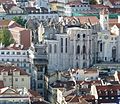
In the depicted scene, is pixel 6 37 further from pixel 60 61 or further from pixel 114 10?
pixel 114 10

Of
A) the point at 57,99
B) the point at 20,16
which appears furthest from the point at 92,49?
the point at 20,16

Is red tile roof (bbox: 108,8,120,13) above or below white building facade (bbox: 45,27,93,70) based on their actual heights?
below

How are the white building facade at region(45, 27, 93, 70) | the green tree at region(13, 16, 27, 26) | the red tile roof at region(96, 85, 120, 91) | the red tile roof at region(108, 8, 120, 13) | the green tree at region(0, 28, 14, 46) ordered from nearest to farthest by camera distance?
1. the red tile roof at region(96, 85, 120, 91)
2. the white building facade at region(45, 27, 93, 70)
3. the green tree at region(0, 28, 14, 46)
4. the green tree at region(13, 16, 27, 26)
5. the red tile roof at region(108, 8, 120, 13)

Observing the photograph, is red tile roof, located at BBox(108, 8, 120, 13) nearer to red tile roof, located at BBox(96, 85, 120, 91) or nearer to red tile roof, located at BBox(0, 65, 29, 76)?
red tile roof, located at BBox(0, 65, 29, 76)

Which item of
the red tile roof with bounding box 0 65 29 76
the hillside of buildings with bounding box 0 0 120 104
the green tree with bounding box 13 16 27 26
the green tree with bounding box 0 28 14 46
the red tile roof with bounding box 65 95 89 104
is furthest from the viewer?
the green tree with bounding box 13 16 27 26

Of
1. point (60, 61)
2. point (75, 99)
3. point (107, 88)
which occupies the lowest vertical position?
point (60, 61)

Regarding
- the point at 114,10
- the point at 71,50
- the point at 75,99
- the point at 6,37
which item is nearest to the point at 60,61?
the point at 71,50

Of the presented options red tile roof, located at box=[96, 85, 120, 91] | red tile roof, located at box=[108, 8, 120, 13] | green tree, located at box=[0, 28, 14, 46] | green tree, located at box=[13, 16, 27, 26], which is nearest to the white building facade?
green tree, located at box=[0, 28, 14, 46]

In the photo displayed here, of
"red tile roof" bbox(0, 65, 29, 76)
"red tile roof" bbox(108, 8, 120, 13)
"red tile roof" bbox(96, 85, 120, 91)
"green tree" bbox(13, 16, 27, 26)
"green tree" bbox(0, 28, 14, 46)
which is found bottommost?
"red tile roof" bbox(108, 8, 120, 13)
